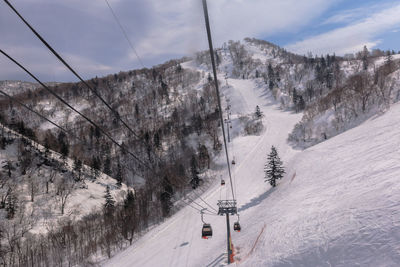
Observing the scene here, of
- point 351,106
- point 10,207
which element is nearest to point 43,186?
point 10,207

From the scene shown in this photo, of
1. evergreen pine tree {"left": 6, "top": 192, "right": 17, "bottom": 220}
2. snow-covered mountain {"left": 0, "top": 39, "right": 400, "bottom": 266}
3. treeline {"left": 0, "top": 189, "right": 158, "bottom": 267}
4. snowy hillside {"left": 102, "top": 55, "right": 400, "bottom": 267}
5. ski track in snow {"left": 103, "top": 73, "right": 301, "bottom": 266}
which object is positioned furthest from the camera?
evergreen pine tree {"left": 6, "top": 192, "right": 17, "bottom": 220}

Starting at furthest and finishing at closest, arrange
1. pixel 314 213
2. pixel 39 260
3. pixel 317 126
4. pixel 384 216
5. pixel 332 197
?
pixel 317 126, pixel 39 260, pixel 332 197, pixel 314 213, pixel 384 216

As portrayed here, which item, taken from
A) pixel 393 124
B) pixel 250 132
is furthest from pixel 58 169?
pixel 393 124

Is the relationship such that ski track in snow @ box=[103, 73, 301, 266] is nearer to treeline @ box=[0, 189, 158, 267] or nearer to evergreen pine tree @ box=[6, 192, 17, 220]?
treeline @ box=[0, 189, 158, 267]

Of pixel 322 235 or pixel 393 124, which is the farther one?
pixel 393 124

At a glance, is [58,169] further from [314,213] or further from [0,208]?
[314,213]

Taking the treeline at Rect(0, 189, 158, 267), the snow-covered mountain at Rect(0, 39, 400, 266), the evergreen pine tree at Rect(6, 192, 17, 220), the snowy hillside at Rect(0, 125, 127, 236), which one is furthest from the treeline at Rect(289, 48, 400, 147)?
the evergreen pine tree at Rect(6, 192, 17, 220)

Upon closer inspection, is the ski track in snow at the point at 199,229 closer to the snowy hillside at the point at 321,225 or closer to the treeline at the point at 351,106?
the snowy hillside at the point at 321,225

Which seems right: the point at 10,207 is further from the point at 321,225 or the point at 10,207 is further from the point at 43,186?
the point at 321,225

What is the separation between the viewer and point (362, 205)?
38.0 ft

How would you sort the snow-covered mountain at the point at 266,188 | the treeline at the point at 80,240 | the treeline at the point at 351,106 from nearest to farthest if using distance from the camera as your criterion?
the snow-covered mountain at the point at 266,188
the treeline at the point at 80,240
the treeline at the point at 351,106

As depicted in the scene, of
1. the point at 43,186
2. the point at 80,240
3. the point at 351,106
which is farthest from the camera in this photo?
the point at 43,186

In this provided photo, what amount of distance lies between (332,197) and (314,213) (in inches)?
99.5

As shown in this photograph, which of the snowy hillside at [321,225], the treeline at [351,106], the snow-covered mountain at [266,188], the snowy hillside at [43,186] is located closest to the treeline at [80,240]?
the snow-covered mountain at [266,188]
